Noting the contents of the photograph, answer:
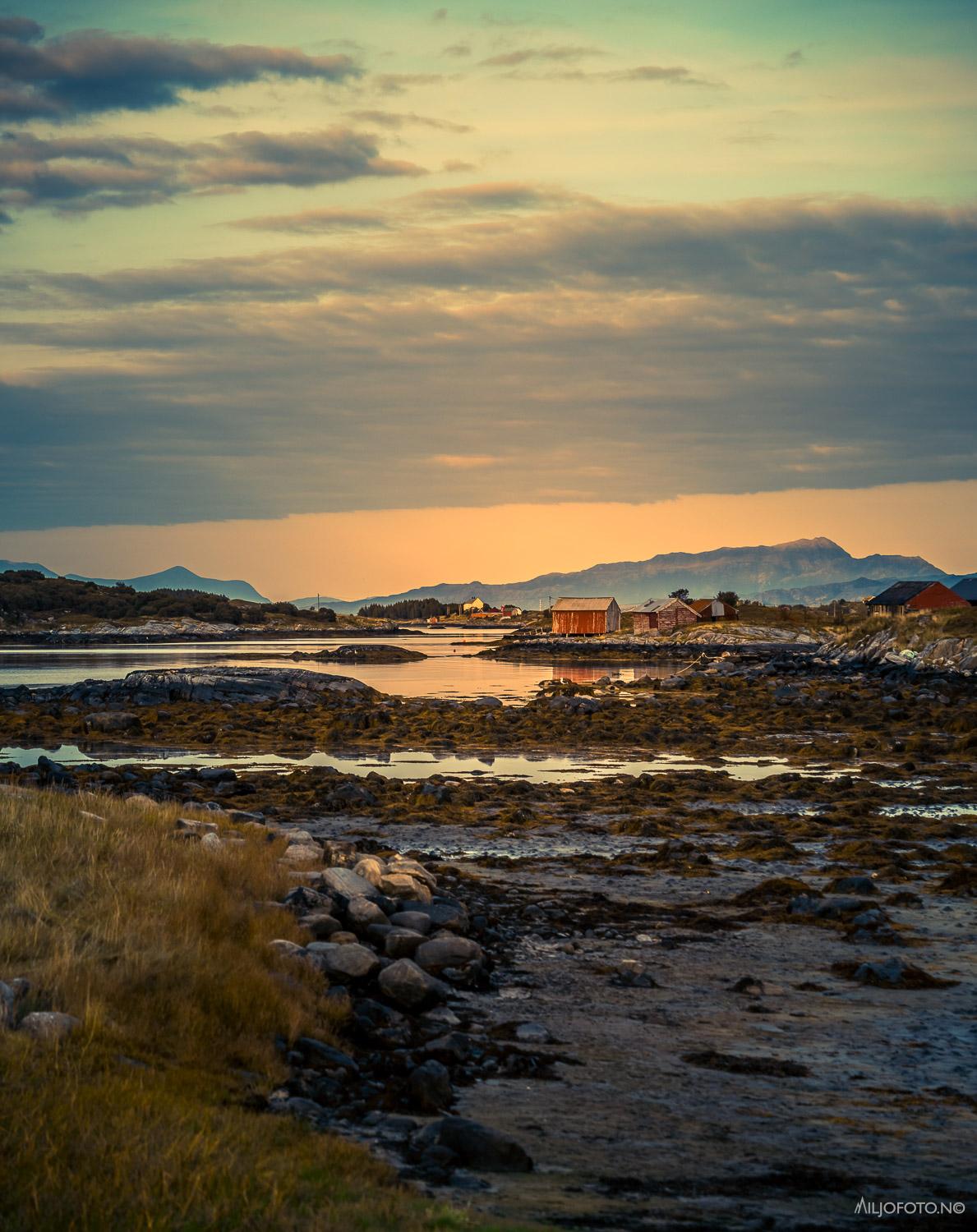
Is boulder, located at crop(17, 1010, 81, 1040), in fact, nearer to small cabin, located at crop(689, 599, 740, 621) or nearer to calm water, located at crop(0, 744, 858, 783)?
calm water, located at crop(0, 744, 858, 783)

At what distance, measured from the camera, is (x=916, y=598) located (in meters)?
105

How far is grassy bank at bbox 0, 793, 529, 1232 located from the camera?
5.34 meters

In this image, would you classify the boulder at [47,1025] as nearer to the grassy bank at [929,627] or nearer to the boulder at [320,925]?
the boulder at [320,925]

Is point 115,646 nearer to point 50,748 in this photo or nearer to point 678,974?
point 50,748

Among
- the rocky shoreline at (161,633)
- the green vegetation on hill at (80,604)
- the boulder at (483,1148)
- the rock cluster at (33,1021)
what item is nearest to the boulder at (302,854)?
the rock cluster at (33,1021)

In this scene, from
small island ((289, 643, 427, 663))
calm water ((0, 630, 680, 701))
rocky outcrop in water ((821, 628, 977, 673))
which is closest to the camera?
calm water ((0, 630, 680, 701))

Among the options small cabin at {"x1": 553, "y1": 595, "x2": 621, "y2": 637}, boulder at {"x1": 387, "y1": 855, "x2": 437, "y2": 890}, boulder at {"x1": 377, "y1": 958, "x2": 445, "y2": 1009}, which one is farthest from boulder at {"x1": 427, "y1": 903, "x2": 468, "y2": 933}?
small cabin at {"x1": 553, "y1": 595, "x2": 621, "y2": 637}

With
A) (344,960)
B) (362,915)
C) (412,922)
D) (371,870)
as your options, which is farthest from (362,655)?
(344,960)

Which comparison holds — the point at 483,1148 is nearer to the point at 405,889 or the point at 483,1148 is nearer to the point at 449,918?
the point at 449,918

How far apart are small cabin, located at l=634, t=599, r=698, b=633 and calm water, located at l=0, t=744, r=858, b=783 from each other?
111 metres

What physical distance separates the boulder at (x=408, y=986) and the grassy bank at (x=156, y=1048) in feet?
2.35

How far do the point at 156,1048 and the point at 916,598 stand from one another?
105987 mm

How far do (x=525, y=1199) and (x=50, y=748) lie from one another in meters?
29.2

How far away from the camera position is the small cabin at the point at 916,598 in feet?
344
